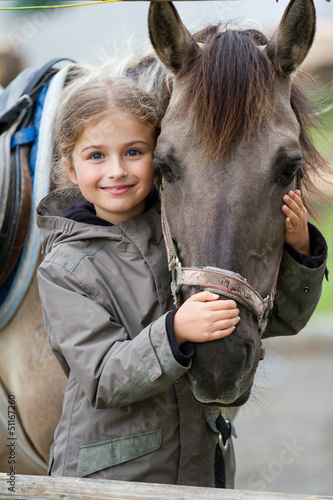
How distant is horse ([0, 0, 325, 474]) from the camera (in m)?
1.32

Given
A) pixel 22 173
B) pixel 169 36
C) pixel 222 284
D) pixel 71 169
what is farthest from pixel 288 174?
pixel 22 173

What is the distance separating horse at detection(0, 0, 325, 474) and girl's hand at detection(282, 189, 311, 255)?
2cm

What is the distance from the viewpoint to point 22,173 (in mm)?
2371

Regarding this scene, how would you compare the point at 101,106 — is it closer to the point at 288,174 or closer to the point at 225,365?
the point at 288,174

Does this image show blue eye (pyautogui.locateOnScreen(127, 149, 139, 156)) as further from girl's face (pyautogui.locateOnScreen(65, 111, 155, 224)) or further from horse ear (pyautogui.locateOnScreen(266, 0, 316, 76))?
horse ear (pyautogui.locateOnScreen(266, 0, 316, 76))

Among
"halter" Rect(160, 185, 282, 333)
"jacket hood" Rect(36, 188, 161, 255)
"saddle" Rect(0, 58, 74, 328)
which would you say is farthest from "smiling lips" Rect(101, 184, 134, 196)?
"saddle" Rect(0, 58, 74, 328)

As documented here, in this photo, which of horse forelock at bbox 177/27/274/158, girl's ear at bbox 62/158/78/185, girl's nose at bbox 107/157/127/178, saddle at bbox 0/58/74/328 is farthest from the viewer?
saddle at bbox 0/58/74/328

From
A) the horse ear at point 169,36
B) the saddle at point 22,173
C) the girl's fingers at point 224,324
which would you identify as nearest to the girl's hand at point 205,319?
the girl's fingers at point 224,324

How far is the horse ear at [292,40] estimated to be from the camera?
154cm

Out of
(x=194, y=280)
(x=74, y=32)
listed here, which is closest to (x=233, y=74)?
(x=194, y=280)

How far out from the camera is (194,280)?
4.44 ft

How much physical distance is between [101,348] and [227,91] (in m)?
0.72

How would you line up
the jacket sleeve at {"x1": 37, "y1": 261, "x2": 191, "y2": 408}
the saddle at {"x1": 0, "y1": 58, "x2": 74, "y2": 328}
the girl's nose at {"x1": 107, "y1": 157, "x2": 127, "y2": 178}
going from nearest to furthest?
1. the jacket sleeve at {"x1": 37, "y1": 261, "x2": 191, "y2": 408}
2. the girl's nose at {"x1": 107, "y1": 157, "x2": 127, "y2": 178}
3. the saddle at {"x1": 0, "y1": 58, "x2": 74, "y2": 328}

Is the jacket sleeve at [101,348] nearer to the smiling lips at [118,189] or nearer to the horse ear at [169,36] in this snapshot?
the smiling lips at [118,189]
